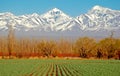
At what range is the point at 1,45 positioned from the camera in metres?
161

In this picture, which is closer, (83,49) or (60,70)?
(60,70)

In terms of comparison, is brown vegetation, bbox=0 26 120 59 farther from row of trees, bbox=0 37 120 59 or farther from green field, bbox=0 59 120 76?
green field, bbox=0 59 120 76

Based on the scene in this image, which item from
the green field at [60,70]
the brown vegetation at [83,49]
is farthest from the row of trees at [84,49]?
the green field at [60,70]

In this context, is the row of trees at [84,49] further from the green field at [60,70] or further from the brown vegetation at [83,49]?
the green field at [60,70]

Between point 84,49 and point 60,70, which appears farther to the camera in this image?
point 84,49

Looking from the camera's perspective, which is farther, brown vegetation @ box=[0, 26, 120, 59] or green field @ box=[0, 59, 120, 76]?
brown vegetation @ box=[0, 26, 120, 59]

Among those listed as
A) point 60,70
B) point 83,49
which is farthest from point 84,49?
point 60,70

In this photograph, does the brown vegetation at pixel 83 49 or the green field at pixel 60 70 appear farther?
the brown vegetation at pixel 83 49

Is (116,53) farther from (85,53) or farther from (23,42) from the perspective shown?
(23,42)

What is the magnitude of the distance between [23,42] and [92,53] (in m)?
57.8

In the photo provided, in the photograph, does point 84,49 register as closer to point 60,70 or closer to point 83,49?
point 83,49

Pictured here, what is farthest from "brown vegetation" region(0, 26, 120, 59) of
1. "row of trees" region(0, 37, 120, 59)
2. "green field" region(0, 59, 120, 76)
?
"green field" region(0, 59, 120, 76)

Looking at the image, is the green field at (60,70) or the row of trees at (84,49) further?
the row of trees at (84,49)

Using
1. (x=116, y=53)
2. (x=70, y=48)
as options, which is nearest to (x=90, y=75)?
(x=116, y=53)
